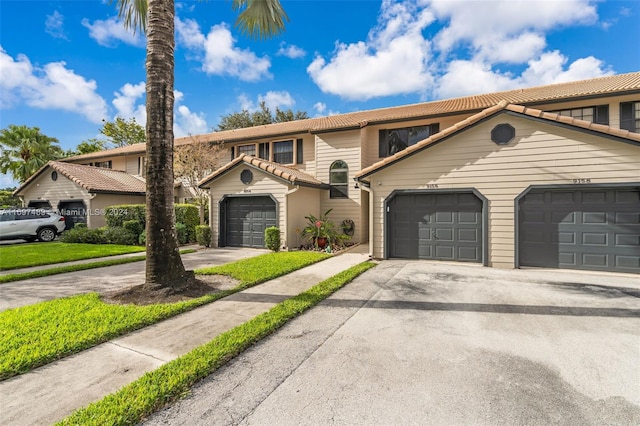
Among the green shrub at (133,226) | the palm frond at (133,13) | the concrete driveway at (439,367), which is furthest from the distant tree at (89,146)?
the concrete driveway at (439,367)

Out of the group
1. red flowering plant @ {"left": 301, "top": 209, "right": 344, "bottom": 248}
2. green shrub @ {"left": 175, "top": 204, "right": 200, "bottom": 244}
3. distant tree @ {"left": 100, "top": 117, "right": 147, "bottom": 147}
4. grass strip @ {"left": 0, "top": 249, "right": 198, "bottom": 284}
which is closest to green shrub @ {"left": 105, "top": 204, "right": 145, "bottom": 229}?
green shrub @ {"left": 175, "top": 204, "right": 200, "bottom": 244}

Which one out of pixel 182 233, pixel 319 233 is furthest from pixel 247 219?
pixel 182 233

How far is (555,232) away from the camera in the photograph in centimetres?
821

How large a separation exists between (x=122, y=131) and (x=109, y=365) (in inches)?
1454

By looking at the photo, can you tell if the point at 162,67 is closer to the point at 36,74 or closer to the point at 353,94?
the point at 36,74

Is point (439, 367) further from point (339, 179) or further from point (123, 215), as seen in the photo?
point (123, 215)

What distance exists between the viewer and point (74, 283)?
696 centimetres

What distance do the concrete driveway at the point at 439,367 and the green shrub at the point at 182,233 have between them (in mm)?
11453

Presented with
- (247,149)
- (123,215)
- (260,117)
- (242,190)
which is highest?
(260,117)

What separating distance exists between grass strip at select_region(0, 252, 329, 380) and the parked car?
13.0 m

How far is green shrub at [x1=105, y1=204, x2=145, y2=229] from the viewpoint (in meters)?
14.8

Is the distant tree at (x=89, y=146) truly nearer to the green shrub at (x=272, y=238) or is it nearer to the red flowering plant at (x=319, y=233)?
the green shrub at (x=272, y=238)

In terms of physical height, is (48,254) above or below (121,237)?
below

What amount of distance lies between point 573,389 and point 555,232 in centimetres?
699
